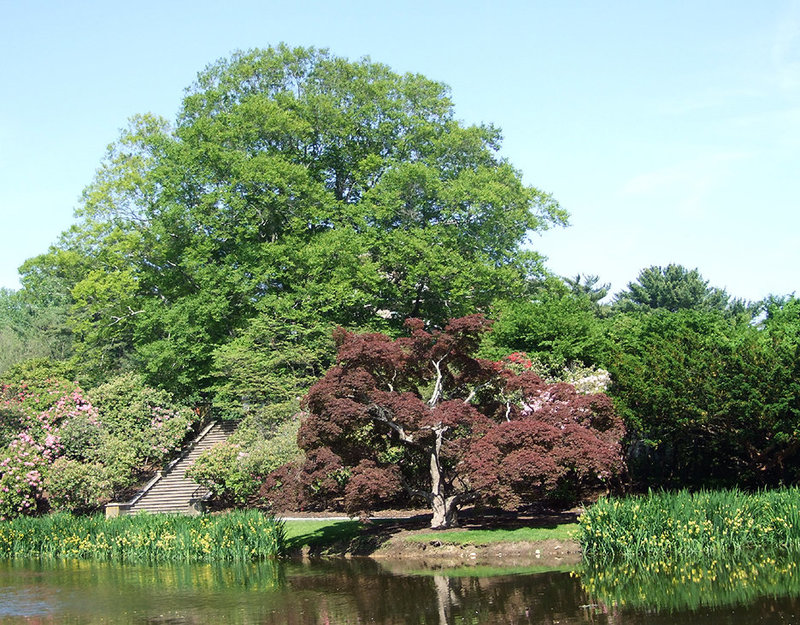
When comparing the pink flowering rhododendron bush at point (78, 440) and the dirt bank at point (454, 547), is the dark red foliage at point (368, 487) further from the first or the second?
the pink flowering rhododendron bush at point (78, 440)

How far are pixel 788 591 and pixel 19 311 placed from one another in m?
79.2

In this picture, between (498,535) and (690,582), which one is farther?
(498,535)

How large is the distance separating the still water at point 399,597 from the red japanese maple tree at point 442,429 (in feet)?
7.73

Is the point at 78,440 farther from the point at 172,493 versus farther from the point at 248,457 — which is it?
the point at 248,457

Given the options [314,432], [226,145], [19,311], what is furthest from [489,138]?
[19,311]

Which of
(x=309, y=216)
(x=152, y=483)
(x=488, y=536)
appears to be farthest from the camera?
(x=309, y=216)

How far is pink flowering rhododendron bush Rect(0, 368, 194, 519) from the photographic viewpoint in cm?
3145

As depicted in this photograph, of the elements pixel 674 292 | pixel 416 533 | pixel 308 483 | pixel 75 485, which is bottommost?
pixel 416 533

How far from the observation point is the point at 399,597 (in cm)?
1744

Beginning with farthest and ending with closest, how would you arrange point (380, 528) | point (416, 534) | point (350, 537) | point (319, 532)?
1. point (319, 532)
2. point (380, 528)
3. point (350, 537)
4. point (416, 534)

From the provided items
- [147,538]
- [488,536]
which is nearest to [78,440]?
[147,538]

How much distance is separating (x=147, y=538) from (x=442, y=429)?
29.2 feet

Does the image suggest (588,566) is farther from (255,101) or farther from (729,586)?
(255,101)

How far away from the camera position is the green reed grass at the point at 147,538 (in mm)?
23141
